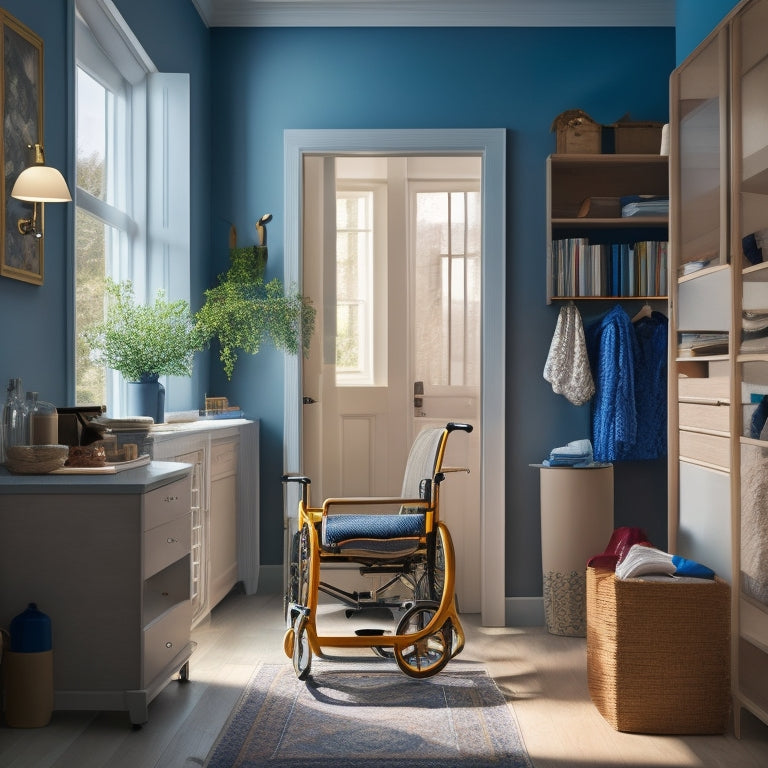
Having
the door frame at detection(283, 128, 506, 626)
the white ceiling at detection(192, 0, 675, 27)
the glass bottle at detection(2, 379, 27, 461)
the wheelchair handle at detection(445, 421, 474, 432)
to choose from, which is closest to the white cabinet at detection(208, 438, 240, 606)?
the wheelchair handle at detection(445, 421, 474, 432)

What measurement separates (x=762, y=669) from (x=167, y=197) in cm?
306

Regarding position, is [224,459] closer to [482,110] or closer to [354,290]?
[354,290]

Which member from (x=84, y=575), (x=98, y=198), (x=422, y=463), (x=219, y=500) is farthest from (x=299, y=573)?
(x=98, y=198)

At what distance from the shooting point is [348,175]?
5.45 meters

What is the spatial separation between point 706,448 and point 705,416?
0.33ft

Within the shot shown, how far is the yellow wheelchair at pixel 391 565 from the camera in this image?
322 cm

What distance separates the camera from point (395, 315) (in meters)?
5.35

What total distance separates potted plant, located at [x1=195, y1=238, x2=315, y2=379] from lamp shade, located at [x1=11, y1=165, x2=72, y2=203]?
1421 millimetres

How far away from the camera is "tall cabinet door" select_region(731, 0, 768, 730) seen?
8.55 feet

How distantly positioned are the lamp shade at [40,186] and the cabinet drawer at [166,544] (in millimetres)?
963

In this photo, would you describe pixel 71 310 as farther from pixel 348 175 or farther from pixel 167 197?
pixel 348 175

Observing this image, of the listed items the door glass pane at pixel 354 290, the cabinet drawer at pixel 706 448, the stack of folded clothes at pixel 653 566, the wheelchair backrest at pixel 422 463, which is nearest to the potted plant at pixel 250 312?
the wheelchair backrest at pixel 422 463

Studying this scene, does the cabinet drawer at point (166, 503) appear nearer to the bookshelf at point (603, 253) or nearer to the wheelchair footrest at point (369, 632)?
the wheelchair footrest at point (369, 632)

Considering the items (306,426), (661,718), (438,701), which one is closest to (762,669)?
A: (661,718)
